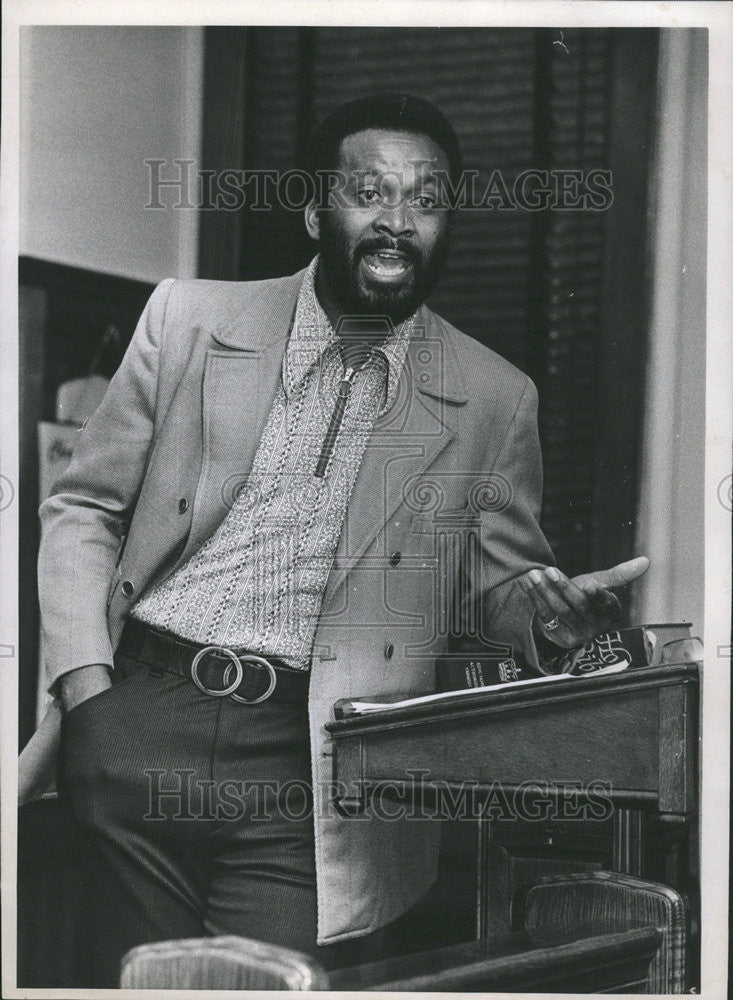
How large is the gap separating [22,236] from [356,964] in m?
2.10

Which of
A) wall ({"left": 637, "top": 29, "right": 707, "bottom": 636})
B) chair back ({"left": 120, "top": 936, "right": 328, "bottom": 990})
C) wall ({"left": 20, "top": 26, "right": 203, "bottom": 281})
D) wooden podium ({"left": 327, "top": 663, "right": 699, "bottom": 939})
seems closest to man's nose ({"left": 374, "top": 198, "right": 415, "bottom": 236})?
wall ({"left": 20, "top": 26, "right": 203, "bottom": 281})

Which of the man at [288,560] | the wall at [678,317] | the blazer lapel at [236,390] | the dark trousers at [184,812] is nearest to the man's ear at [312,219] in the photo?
the man at [288,560]

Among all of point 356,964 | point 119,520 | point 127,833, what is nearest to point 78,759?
point 127,833

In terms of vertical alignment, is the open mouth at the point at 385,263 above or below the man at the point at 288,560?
above

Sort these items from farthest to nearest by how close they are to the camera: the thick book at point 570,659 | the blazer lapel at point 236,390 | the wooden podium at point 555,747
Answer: the blazer lapel at point 236,390, the thick book at point 570,659, the wooden podium at point 555,747

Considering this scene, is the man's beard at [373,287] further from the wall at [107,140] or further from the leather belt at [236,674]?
the leather belt at [236,674]

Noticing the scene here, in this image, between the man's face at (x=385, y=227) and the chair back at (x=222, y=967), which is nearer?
the chair back at (x=222, y=967)

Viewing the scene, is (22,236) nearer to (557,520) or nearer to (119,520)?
(119,520)

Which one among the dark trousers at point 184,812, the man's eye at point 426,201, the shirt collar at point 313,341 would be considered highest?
the man's eye at point 426,201

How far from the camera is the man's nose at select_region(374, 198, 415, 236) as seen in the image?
342 centimetres

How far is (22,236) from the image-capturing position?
350 centimetres

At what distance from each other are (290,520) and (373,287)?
2.14 feet

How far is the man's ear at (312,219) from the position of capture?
11.3 ft

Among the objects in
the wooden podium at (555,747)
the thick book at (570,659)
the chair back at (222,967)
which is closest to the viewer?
the chair back at (222,967)
